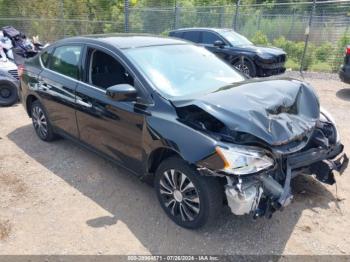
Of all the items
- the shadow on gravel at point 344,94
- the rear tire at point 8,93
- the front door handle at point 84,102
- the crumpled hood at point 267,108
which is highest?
the crumpled hood at point 267,108

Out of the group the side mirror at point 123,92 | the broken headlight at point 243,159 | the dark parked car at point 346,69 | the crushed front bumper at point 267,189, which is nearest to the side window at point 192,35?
the dark parked car at point 346,69

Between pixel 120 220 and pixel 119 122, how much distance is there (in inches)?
39.6

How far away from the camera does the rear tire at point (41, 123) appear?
5.07 meters

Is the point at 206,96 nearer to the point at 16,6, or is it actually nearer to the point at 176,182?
the point at 176,182

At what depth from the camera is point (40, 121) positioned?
5258 millimetres

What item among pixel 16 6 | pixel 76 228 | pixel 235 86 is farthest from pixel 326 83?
pixel 16 6

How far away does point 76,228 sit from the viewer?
3.35 m

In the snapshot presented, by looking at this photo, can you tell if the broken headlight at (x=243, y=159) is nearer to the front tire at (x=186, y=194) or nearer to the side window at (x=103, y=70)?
the front tire at (x=186, y=194)

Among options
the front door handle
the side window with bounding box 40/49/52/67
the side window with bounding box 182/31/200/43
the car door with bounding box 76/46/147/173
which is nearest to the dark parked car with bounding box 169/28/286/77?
the side window with bounding box 182/31/200/43

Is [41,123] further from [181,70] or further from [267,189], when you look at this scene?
[267,189]

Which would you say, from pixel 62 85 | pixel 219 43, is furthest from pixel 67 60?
pixel 219 43

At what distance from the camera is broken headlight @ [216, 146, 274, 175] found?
278 centimetres

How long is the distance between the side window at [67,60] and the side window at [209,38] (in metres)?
6.49

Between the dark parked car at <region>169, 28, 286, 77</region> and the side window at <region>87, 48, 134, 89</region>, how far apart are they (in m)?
5.72
